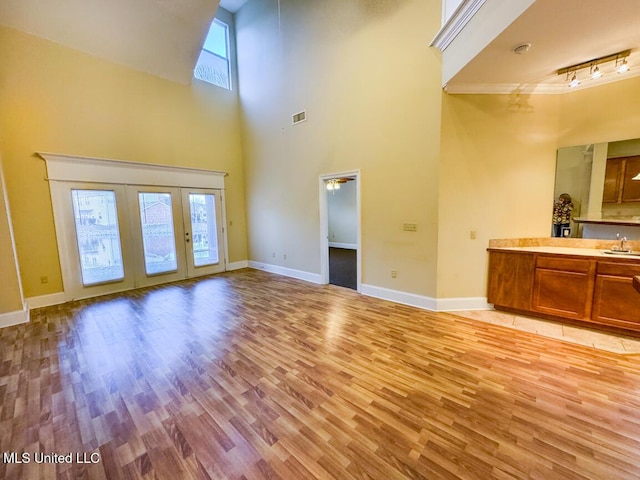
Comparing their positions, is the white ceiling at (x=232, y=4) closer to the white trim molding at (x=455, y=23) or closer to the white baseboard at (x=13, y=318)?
the white trim molding at (x=455, y=23)

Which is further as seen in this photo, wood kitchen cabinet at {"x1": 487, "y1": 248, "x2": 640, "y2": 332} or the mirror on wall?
the mirror on wall

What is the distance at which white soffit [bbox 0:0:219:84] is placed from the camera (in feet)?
12.3

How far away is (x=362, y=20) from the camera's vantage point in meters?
3.98

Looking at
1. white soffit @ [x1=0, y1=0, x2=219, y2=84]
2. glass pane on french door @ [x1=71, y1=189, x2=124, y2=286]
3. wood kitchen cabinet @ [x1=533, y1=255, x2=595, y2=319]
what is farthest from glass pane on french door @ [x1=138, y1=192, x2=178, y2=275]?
wood kitchen cabinet @ [x1=533, y1=255, x2=595, y2=319]

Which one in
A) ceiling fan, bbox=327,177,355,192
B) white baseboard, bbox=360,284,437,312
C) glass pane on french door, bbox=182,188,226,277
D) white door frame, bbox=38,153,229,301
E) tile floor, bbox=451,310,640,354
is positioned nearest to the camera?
tile floor, bbox=451,310,640,354

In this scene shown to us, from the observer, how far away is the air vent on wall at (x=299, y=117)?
507cm

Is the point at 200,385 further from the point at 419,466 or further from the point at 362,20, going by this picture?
the point at 362,20

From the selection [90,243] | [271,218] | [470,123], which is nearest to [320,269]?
[271,218]

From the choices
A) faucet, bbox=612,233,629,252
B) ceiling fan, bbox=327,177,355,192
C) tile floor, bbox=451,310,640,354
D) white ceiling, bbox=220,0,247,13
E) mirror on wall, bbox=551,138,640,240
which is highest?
white ceiling, bbox=220,0,247,13

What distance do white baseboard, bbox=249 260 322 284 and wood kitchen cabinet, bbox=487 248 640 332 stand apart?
9.98 feet

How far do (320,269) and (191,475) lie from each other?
12.8ft

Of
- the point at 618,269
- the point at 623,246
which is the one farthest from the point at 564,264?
the point at 623,246

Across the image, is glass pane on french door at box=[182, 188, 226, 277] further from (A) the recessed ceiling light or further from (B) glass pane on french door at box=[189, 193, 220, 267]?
(A) the recessed ceiling light

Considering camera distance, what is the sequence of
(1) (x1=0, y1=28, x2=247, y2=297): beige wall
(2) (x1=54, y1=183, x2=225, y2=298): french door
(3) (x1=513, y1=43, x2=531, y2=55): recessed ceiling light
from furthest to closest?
(2) (x1=54, y1=183, x2=225, y2=298): french door, (1) (x1=0, y1=28, x2=247, y2=297): beige wall, (3) (x1=513, y1=43, x2=531, y2=55): recessed ceiling light
